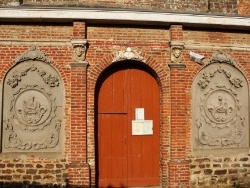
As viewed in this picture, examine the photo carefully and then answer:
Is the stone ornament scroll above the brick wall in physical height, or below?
below

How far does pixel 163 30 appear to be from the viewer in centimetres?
991

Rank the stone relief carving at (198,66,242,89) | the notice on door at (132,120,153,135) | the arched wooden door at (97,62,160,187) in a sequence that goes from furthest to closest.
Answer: the stone relief carving at (198,66,242,89) < the notice on door at (132,120,153,135) < the arched wooden door at (97,62,160,187)

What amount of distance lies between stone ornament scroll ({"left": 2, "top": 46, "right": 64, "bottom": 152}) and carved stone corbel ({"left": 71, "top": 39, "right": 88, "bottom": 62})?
0.74 meters

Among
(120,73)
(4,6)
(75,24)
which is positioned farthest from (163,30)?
(4,6)

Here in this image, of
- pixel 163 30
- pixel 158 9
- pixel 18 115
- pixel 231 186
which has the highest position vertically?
pixel 158 9

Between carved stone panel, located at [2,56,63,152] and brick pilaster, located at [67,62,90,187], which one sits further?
carved stone panel, located at [2,56,63,152]

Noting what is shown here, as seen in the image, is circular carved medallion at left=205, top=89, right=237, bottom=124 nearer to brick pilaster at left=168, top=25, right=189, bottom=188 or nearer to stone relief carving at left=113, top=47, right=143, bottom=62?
brick pilaster at left=168, top=25, right=189, bottom=188

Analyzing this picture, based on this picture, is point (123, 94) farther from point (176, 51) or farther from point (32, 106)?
point (32, 106)

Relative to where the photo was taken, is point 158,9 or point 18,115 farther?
point 158,9

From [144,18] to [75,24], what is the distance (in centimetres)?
181

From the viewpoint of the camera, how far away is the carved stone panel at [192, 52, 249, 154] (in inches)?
392

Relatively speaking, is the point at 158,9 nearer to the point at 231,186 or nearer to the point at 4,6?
the point at 4,6

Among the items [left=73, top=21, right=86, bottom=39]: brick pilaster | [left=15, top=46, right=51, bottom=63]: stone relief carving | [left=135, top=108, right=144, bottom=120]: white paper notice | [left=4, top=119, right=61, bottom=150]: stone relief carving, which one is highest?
[left=73, top=21, right=86, bottom=39]: brick pilaster

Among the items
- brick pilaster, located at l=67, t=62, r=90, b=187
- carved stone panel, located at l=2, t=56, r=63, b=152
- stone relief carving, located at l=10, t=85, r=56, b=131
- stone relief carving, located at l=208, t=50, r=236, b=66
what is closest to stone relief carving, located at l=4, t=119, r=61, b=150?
carved stone panel, located at l=2, t=56, r=63, b=152
